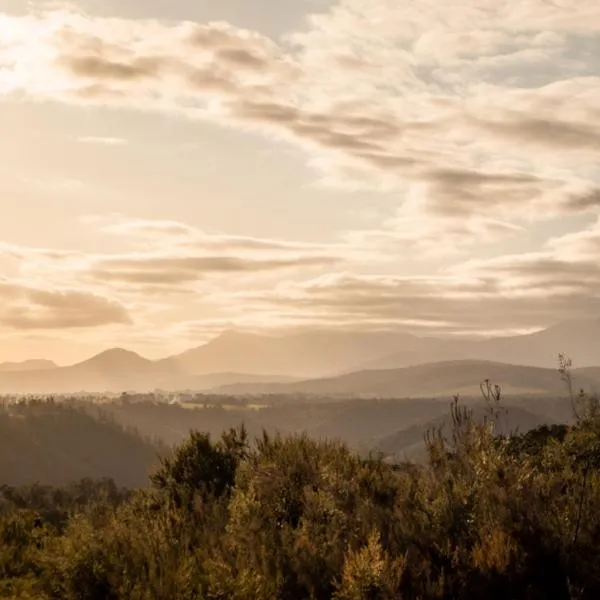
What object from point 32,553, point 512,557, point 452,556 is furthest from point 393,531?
point 32,553

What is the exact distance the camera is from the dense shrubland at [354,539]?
9.77m

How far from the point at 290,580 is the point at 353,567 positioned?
1232 millimetres

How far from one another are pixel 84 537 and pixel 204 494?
4.86 m

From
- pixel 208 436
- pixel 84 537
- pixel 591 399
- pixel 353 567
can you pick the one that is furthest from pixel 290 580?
pixel 591 399

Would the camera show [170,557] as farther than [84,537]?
No

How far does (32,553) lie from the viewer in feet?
48.2

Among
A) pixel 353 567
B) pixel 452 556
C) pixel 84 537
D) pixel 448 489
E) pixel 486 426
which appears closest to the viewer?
pixel 353 567

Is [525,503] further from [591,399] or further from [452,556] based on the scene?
[591,399]

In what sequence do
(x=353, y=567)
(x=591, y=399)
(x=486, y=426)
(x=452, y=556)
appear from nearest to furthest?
(x=353, y=567) → (x=452, y=556) → (x=486, y=426) → (x=591, y=399)

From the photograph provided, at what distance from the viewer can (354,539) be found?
10812 millimetres

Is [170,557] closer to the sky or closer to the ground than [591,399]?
closer to the ground

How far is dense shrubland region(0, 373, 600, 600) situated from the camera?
9773mm

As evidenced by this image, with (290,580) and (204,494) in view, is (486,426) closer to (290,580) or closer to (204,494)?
(290,580)

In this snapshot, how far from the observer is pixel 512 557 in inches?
393
